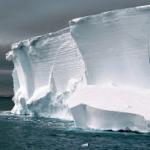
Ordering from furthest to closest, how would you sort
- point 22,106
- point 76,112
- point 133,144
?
point 22,106, point 76,112, point 133,144

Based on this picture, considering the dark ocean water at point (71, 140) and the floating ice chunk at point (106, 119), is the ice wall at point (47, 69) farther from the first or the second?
the dark ocean water at point (71, 140)

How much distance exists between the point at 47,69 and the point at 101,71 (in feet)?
22.5

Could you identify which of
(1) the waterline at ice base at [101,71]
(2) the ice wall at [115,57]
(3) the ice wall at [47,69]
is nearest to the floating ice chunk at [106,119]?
(1) the waterline at ice base at [101,71]

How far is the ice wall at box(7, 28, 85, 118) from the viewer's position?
25.6 m

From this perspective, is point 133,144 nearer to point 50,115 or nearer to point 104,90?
point 104,90

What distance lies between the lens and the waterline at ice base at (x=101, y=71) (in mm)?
18594

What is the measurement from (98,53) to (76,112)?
3344 mm

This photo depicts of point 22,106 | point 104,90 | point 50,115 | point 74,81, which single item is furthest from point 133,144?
point 22,106

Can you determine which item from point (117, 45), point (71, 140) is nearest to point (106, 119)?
point (71, 140)

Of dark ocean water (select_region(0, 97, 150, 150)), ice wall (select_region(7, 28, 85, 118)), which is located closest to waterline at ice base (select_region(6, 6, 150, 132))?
ice wall (select_region(7, 28, 85, 118))

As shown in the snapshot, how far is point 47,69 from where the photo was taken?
1098 inches

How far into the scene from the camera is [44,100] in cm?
2742

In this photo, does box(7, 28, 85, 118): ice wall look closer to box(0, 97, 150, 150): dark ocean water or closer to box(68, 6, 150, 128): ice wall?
box(68, 6, 150, 128): ice wall

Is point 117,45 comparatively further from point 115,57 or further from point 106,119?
point 106,119
